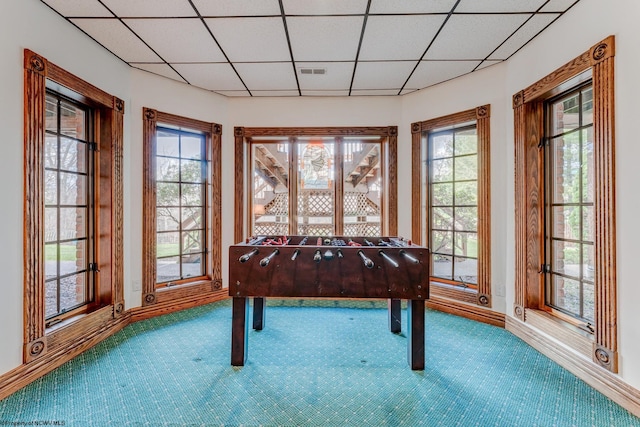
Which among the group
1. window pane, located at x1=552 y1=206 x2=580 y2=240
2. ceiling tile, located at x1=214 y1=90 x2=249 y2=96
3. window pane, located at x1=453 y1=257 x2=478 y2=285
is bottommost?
window pane, located at x1=453 y1=257 x2=478 y2=285

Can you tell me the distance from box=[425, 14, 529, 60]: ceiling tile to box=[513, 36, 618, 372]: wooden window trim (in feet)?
→ 1.56

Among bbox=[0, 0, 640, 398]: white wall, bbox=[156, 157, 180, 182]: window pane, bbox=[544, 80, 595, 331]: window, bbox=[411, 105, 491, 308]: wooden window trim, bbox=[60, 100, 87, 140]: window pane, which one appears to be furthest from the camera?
bbox=[156, 157, 180, 182]: window pane

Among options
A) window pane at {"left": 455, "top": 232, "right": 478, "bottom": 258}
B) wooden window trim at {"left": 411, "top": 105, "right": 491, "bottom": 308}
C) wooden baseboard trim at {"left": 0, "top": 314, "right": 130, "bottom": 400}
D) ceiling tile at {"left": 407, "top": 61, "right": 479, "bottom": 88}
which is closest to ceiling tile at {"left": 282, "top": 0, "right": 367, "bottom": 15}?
ceiling tile at {"left": 407, "top": 61, "right": 479, "bottom": 88}

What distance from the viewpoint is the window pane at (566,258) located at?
2.12m

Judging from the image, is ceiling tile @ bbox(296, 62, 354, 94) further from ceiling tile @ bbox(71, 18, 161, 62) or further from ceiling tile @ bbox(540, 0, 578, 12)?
ceiling tile @ bbox(540, 0, 578, 12)

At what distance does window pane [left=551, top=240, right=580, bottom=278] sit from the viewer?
2115 millimetres

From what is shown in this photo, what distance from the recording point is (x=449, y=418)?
1509mm

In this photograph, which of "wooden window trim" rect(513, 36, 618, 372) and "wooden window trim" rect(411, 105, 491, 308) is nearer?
"wooden window trim" rect(513, 36, 618, 372)

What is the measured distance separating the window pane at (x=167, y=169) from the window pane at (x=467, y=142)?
3.11 m

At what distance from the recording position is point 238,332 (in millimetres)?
2027

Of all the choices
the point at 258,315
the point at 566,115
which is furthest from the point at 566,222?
the point at 258,315

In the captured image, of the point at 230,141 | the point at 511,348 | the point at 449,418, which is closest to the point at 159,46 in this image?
the point at 230,141

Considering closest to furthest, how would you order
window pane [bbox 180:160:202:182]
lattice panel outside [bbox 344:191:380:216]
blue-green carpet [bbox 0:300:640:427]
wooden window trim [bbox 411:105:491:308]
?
1. blue-green carpet [bbox 0:300:640:427]
2. wooden window trim [bbox 411:105:491:308]
3. window pane [bbox 180:160:202:182]
4. lattice panel outside [bbox 344:191:380:216]

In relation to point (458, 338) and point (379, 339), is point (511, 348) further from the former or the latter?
point (379, 339)
